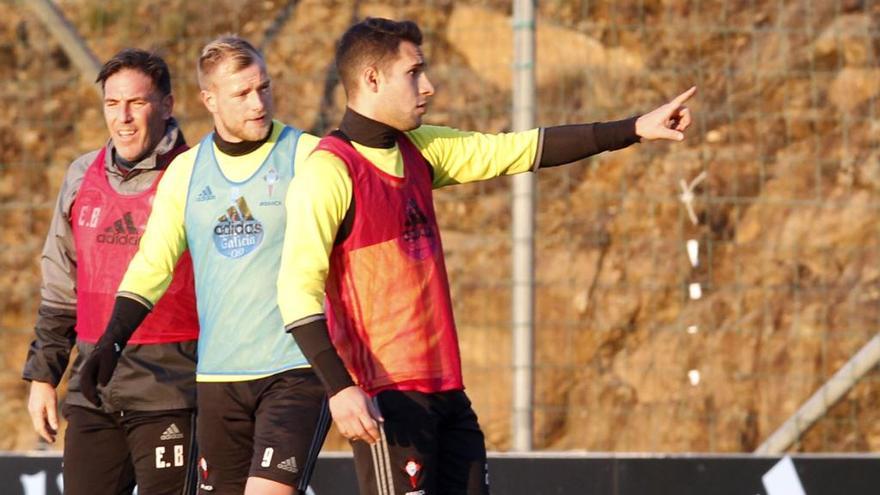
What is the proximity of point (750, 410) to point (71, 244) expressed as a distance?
486 cm

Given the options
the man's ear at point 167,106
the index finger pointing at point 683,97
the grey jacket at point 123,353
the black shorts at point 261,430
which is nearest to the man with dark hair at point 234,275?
the black shorts at point 261,430

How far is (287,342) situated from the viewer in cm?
490

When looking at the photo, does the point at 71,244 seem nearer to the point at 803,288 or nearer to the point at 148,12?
the point at 803,288

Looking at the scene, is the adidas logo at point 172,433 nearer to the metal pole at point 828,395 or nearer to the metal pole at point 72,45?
the metal pole at point 72,45

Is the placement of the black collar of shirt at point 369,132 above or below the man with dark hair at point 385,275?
above

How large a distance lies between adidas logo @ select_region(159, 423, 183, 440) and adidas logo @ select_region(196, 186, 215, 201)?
818 mm

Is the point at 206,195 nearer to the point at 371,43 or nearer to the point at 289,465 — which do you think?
the point at 371,43

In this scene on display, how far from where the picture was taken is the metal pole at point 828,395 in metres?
7.91

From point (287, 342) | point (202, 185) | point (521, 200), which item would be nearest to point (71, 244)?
point (202, 185)

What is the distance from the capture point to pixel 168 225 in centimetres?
511

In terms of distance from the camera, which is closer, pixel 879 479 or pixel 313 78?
pixel 879 479

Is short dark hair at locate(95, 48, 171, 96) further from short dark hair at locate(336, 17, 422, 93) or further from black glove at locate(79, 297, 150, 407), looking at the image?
short dark hair at locate(336, 17, 422, 93)

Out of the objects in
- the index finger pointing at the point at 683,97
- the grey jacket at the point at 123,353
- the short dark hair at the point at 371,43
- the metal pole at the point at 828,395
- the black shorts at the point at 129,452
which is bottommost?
the metal pole at the point at 828,395

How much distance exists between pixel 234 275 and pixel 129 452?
93 centimetres
